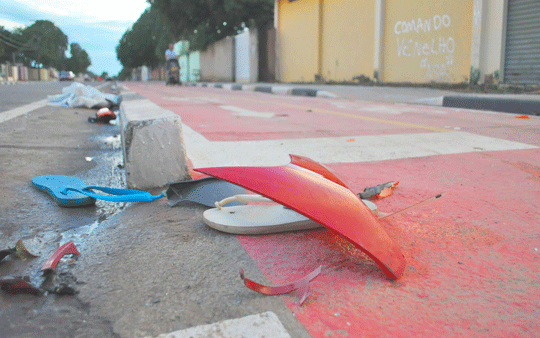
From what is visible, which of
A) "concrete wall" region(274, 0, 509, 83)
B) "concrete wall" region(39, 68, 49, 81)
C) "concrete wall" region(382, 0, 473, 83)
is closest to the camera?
"concrete wall" region(274, 0, 509, 83)

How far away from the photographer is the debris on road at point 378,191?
1.96 metres

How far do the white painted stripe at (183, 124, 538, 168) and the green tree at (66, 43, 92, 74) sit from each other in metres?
127

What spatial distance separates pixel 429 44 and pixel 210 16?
16641mm

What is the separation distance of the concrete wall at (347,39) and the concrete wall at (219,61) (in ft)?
34.3

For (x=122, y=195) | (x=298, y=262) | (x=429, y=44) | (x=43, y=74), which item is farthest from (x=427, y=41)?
(x=43, y=74)

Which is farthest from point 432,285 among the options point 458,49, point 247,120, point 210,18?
point 210,18

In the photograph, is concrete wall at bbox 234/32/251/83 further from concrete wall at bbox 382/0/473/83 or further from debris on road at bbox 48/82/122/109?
debris on road at bbox 48/82/122/109

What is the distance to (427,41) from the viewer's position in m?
11.5

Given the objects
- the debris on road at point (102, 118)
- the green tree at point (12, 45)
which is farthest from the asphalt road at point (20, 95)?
the green tree at point (12, 45)

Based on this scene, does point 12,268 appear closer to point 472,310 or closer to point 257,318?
point 257,318

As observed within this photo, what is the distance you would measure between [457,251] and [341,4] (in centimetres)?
1557

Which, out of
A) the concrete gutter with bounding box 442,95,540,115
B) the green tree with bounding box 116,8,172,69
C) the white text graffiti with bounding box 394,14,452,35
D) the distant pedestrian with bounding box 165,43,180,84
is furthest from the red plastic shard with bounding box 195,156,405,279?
the green tree with bounding box 116,8,172,69

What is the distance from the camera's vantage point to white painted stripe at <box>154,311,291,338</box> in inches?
37.2

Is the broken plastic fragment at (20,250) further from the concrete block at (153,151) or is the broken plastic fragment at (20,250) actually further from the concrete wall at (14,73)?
the concrete wall at (14,73)
